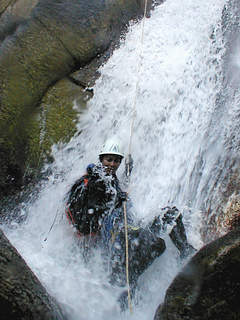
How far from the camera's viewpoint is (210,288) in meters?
2.75

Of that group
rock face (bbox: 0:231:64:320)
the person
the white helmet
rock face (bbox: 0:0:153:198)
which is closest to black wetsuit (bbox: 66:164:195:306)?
the person

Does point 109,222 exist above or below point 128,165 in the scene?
below

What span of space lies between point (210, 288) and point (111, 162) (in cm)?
224

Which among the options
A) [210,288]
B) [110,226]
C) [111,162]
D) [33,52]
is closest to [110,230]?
[110,226]

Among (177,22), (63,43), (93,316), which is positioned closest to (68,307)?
(93,316)

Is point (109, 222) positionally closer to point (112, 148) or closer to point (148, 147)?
point (112, 148)

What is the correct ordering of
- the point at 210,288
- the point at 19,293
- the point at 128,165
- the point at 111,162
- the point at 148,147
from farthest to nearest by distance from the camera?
1. the point at 148,147
2. the point at 128,165
3. the point at 111,162
4. the point at 210,288
5. the point at 19,293

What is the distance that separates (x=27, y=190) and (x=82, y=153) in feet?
3.44

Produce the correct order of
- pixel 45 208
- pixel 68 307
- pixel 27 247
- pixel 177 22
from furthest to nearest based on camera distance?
pixel 177 22 < pixel 45 208 < pixel 27 247 < pixel 68 307

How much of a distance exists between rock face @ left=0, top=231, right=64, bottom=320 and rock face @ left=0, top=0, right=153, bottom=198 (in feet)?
8.96

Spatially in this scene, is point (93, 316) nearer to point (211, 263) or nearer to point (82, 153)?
point (211, 263)

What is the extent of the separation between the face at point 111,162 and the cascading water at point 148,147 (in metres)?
0.84

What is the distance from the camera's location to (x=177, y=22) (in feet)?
23.4

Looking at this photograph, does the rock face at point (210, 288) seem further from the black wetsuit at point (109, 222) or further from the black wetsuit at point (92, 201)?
the black wetsuit at point (92, 201)
